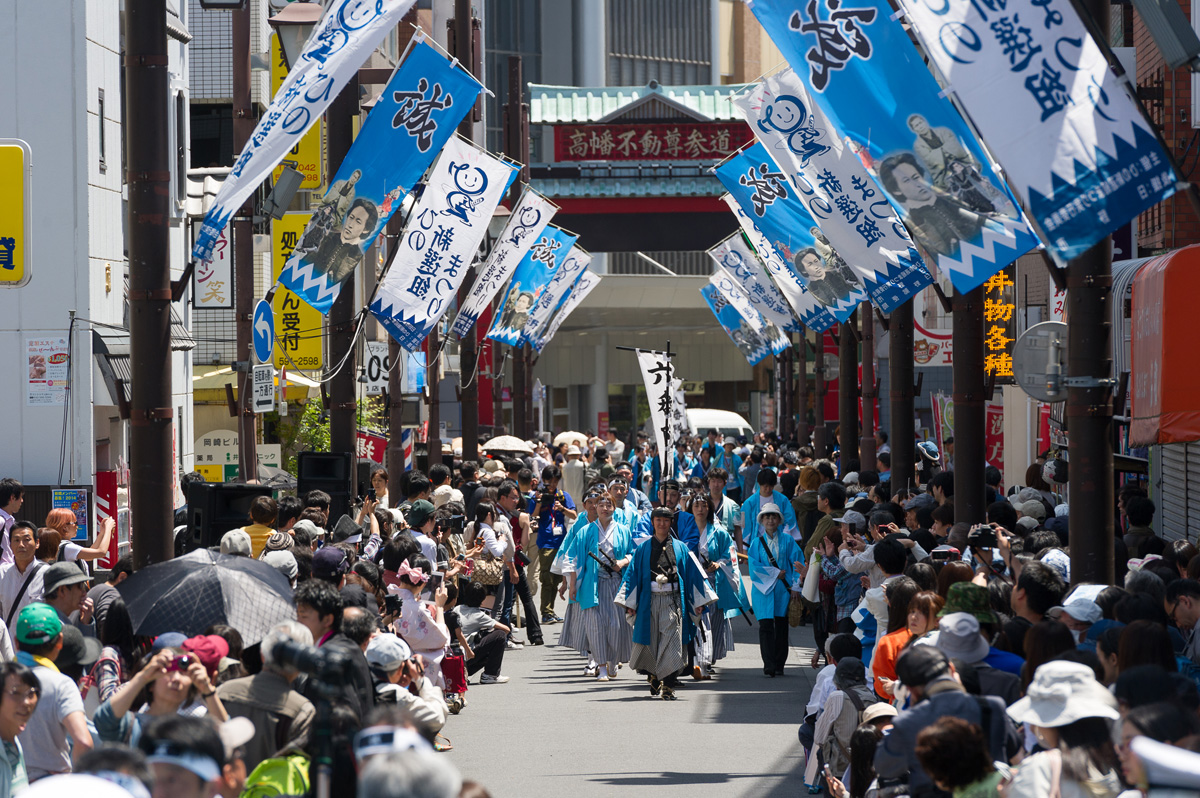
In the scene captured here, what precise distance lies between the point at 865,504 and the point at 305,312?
423 inches

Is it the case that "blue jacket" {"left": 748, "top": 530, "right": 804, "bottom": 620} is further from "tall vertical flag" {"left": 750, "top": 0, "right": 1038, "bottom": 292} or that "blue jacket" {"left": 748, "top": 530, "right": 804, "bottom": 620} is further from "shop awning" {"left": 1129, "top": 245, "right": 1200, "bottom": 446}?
"tall vertical flag" {"left": 750, "top": 0, "right": 1038, "bottom": 292}

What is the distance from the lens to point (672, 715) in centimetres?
1139

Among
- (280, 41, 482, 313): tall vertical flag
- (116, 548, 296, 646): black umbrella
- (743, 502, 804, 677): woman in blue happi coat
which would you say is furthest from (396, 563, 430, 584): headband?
(743, 502, 804, 677): woman in blue happi coat

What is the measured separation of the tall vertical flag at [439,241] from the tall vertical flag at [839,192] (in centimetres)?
329

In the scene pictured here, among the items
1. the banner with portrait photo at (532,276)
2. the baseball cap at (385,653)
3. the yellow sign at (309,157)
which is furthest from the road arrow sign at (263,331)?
the banner with portrait photo at (532,276)

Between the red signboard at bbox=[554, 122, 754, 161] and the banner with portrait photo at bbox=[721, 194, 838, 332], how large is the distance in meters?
23.3

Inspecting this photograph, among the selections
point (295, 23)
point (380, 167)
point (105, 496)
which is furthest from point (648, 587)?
point (105, 496)

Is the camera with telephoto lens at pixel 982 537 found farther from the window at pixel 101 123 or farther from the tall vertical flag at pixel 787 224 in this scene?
the window at pixel 101 123

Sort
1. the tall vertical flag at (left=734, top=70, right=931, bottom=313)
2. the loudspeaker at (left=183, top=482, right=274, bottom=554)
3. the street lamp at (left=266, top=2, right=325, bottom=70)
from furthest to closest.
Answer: the street lamp at (left=266, top=2, right=325, bottom=70) < the tall vertical flag at (left=734, top=70, right=931, bottom=313) < the loudspeaker at (left=183, top=482, right=274, bottom=554)

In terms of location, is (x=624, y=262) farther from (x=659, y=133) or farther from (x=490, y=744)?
(x=490, y=744)

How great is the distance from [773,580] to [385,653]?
6.76 meters

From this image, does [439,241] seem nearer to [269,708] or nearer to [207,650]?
[207,650]

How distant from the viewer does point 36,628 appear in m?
6.02

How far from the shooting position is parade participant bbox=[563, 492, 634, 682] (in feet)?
43.3
